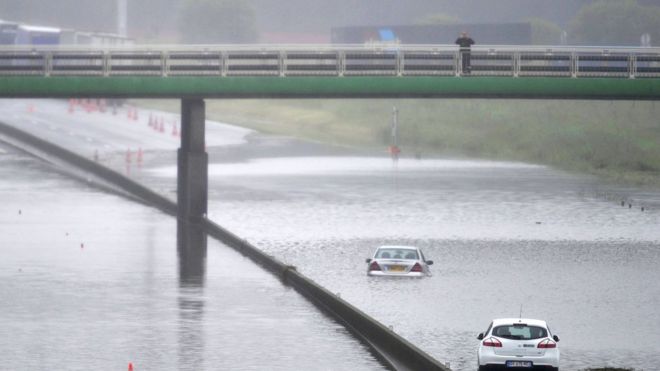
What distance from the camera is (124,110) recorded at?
161375mm

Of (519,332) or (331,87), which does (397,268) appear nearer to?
(331,87)

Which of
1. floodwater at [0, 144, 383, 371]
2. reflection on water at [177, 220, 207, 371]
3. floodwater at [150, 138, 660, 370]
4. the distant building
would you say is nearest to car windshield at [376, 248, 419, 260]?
floodwater at [150, 138, 660, 370]

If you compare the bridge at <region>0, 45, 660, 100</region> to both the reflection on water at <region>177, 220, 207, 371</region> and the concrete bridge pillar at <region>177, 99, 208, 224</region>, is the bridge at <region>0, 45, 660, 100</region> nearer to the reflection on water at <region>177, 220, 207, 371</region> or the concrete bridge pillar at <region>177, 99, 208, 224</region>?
the concrete bridge pillar at <region>177, 99, 208, 224</region>

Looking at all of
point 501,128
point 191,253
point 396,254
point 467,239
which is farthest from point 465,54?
point 501,128

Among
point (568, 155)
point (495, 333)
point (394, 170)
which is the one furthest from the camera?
point (568, 155)

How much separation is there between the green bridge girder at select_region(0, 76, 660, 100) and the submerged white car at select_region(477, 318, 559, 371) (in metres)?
33.0

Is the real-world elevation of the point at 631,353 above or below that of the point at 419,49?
below

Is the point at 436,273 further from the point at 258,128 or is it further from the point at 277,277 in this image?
the point at 258,128

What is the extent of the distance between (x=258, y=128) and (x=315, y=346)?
369 feet

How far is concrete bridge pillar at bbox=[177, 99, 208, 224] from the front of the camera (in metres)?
75.2

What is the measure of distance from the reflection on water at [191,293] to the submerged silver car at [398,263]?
20.2 feet

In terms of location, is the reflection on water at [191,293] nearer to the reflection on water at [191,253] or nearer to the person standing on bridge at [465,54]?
the reflection on water at [191,253]

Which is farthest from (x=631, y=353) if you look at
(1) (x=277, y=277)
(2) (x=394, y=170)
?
(2) (x=394, y=170)

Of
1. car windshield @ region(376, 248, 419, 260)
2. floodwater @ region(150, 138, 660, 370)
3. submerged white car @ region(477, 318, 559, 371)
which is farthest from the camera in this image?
car windshield @ region(376, 248, 419, 260)
